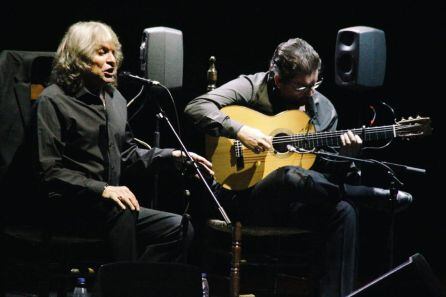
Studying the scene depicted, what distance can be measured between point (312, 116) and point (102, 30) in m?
1.33

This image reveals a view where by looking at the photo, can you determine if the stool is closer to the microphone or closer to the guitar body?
the guitar body

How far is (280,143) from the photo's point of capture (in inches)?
170

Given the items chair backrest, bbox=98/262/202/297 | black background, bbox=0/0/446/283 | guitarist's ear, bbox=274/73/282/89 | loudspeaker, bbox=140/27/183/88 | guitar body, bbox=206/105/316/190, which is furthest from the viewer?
black background, bbox=0/0/446/283

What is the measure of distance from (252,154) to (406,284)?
76.1 inches

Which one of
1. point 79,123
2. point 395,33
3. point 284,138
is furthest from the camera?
point 395,33

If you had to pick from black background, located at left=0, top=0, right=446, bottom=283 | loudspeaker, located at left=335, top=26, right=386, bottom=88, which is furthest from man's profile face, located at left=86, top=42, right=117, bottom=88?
black background, located at left=0, top=0, right=446, bottom=283

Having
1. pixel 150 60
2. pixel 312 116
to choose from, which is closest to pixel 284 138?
pixel 312 116

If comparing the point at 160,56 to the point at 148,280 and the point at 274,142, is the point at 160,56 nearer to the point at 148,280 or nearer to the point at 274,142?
the point at 274,142

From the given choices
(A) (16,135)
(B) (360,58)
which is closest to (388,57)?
(B) (360,58)

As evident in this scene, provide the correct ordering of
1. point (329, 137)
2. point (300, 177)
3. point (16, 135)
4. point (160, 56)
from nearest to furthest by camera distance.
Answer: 1. point (16, 135)
2. point (300, 177)
3. point (329, 137)
4. point (160, 56)

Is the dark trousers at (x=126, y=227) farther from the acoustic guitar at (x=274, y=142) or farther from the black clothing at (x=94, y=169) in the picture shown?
the acoustic guitar at (x=274, y=142)

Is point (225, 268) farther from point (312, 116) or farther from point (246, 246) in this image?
point (312, 116)

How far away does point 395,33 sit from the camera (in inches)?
227

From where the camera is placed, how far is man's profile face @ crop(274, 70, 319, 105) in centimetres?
435
